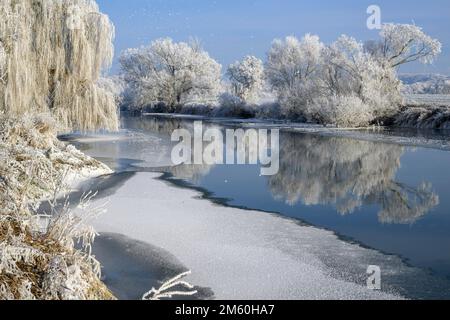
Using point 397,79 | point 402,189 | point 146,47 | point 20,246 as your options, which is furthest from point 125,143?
point 146,47

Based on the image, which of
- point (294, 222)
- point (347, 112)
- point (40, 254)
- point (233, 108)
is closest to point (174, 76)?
point (233, 108)

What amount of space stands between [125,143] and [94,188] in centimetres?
1010

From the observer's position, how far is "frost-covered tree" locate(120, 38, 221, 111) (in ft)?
186

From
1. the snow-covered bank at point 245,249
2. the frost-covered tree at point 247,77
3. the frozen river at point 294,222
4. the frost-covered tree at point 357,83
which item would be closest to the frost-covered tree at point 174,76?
the frost-covered tree at point 247,77

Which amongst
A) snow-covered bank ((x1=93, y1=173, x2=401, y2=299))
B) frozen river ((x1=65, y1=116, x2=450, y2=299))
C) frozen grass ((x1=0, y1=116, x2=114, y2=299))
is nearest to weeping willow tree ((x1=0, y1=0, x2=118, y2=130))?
frozen river ((x1=65, y1=116, x2=450, y2=299))

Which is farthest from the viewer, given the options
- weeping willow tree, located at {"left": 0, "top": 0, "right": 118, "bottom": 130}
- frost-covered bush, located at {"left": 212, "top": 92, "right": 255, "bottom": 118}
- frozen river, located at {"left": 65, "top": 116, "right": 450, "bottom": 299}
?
frost-covered bush, located at {"left": 212, "top": 92, "right": 255, "bottom": 118}

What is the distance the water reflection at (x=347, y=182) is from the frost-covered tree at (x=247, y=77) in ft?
124

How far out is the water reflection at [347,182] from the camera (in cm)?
937

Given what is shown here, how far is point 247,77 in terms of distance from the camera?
185 feet

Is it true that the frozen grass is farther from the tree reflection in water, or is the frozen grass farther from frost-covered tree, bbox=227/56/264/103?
frost-covered tree, bbox=227/56/264/103

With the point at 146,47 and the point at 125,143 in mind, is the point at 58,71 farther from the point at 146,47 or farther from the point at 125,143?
the point at 146,47

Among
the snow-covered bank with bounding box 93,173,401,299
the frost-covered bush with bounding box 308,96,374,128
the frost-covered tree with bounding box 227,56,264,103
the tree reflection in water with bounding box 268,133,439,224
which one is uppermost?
the frost-covered tree with bounding box 227,56,264,103

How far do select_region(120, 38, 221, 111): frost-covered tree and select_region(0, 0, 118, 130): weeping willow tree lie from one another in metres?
38.6

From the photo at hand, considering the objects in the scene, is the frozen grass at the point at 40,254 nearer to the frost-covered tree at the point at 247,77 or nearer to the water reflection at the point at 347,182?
the water reflection at the point at 347,182
